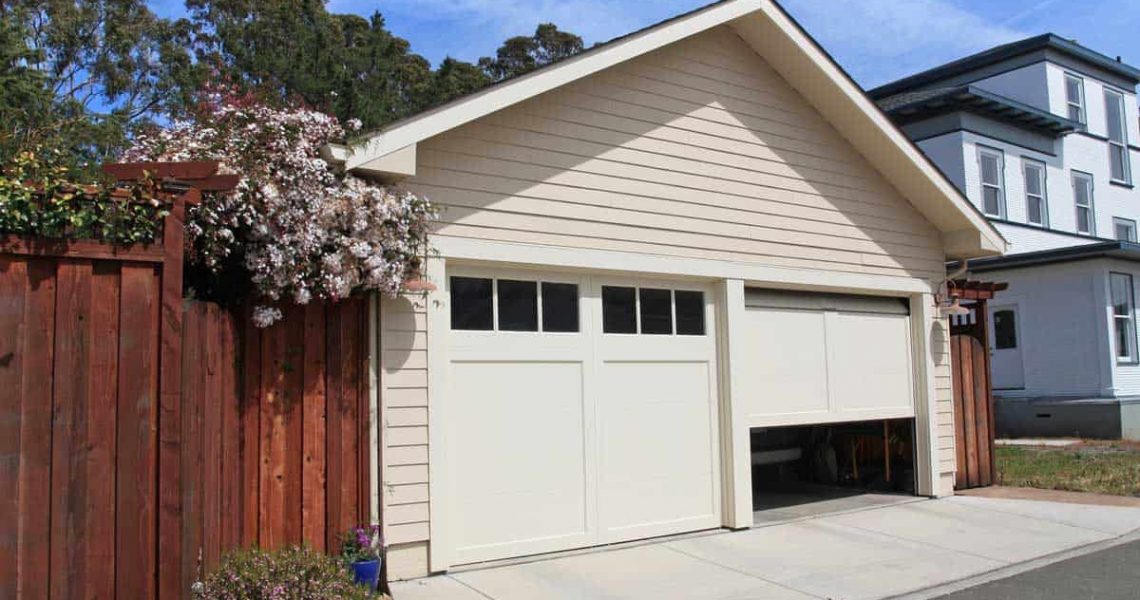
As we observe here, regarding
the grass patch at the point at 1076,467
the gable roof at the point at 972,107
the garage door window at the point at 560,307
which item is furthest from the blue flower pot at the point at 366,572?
the gable roof at the point at 972,107

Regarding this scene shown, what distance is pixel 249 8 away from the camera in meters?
25.1

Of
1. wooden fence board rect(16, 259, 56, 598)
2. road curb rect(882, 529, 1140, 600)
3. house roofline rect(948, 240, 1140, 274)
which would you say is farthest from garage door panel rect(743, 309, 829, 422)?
house roofline rect(948, 240, 1140, 274)

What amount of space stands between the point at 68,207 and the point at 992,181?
2164 centimetres

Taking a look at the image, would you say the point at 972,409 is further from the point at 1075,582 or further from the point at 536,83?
the point at 536,83

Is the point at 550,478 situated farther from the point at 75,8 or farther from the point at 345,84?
the point at 75,8

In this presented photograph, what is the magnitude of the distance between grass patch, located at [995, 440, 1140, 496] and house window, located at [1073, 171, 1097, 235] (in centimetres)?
884

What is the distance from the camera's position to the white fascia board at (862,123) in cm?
951

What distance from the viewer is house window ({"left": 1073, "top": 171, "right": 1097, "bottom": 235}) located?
24453mm

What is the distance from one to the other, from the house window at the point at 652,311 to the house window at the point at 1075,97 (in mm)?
19534

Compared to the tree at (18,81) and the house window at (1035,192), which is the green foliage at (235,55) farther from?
the house window at (1035,192)

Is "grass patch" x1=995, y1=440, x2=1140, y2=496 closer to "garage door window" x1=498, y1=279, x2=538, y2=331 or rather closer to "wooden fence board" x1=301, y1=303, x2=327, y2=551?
"garage door window" x1=498, y1=279, x2=538, y2=331

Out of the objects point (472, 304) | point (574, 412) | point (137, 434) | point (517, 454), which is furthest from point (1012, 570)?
point (137, 434)

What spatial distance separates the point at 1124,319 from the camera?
790 inches

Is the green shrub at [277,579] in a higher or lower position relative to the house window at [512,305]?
lower
